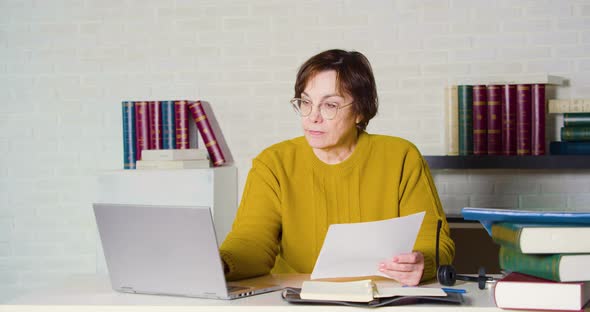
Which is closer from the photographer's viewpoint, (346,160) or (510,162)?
(346,160)

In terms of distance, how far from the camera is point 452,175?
156 inches

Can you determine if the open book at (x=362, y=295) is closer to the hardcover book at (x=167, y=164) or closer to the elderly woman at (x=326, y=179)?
the elderly woman at (x=326, y=179)

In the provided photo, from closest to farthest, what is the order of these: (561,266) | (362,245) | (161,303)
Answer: (561,266) → (161,303) → (362,245)

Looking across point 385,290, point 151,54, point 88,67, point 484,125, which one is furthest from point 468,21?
point 385,290

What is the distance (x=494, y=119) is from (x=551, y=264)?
230 cm

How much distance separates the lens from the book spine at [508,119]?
365 cm

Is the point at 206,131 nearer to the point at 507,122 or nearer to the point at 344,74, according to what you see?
the point at 507,122

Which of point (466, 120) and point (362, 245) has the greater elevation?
point (466, 120)

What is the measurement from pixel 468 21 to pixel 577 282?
267 centimetres

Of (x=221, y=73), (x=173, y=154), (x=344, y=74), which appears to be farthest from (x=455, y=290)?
(x=221, y=73)

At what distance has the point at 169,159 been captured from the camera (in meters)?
3.81

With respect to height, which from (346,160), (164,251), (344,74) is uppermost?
(344,74)

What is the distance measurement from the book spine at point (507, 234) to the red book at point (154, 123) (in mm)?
2586

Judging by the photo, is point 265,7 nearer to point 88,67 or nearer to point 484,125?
point 88,67
